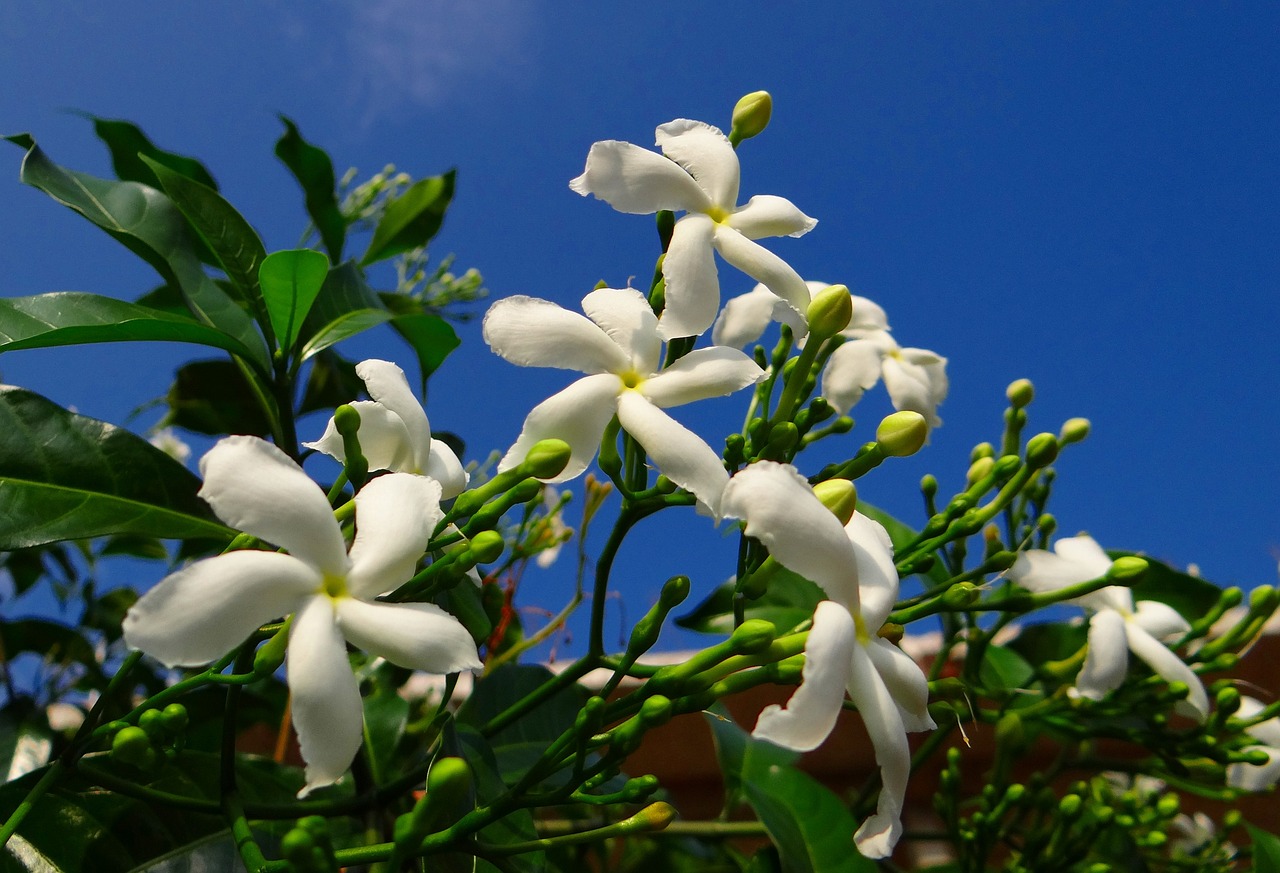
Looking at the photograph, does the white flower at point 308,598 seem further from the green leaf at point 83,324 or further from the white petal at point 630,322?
the green leaf at point 83,324

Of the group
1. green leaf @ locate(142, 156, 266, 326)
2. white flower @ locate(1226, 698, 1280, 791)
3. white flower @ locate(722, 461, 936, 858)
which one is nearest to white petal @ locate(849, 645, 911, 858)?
white flower @ locate(722, 461, 936, 858)

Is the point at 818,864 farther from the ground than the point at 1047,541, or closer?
closer

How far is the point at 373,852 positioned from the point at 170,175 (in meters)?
0.77

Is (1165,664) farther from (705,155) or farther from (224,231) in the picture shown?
(224,231)

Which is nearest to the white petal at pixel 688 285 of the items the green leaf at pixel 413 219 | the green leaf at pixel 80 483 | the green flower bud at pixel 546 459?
the green flower bud at pixel 546 459

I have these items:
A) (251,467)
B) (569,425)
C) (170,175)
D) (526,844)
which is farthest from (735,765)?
(170,175)

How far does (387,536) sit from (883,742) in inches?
13.6

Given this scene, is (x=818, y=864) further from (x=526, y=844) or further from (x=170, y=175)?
(x=170, y=175)

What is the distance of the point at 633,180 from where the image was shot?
783 mm

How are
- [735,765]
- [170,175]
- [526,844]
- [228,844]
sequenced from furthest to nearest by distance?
[735,765], [170,175], [228,844], [526,844]

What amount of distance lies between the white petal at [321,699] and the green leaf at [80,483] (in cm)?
39

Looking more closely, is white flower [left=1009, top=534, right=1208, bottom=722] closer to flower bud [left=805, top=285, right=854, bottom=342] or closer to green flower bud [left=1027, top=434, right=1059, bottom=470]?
green flower bud [left=1027, top=434, right=1059, bottom=470]

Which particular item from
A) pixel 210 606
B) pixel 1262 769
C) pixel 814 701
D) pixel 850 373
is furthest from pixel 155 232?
pixel 1262 769

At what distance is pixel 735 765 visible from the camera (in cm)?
112
